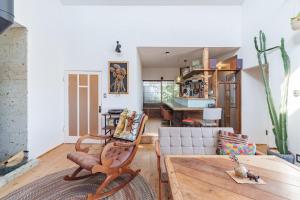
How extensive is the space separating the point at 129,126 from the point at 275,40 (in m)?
3.33

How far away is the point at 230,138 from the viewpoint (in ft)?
7.09

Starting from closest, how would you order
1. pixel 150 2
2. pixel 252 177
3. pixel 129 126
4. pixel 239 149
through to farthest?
pixel 252 177 < pixel 239 149 < pixel 129 126 < pixel 150 2

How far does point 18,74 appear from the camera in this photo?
3.09 meters

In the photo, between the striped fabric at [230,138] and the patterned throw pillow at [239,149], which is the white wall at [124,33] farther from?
the patterned throw pillow at [239,149]

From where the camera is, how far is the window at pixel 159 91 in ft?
29.1

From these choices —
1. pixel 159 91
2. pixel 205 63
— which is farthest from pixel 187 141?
pixel 159 91

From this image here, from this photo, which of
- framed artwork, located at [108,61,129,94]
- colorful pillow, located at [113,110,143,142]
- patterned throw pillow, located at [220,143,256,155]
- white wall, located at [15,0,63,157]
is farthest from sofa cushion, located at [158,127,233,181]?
white wall, located at [15,0,63,157]

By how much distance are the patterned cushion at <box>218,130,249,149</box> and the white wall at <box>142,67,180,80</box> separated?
A: 6552mm

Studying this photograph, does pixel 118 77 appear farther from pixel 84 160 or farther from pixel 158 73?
pixel 158 73

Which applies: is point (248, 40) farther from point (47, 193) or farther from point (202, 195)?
point (47, 193)

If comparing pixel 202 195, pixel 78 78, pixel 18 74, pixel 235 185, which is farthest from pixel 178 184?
pixel 78 78

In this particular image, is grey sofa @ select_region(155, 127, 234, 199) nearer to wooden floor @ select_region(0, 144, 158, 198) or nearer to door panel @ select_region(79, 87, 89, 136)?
wooden floor @ select_region(0, 144, 158, 198)

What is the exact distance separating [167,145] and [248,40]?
3.71m

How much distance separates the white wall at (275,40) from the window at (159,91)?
458 centimetres
